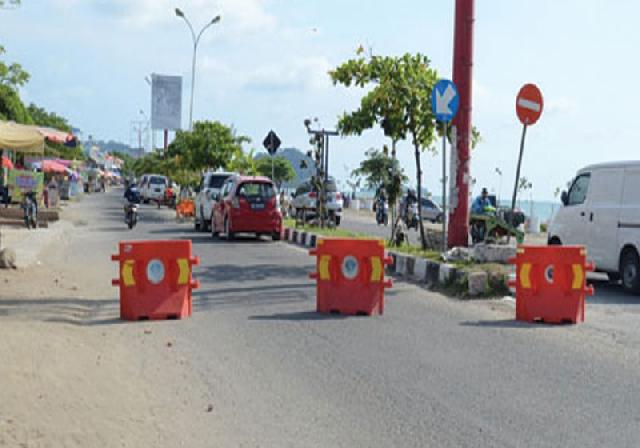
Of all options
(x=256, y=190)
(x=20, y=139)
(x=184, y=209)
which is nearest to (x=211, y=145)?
(x=184, y=209)

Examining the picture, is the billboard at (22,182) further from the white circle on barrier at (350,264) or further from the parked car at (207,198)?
the white circle on barrier at (350,264)

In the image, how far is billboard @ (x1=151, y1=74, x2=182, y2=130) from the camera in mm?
63156

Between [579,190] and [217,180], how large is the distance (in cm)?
1725

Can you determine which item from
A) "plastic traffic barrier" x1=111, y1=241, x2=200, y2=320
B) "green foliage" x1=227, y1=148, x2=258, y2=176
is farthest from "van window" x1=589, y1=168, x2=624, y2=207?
"green foliage" x1=227, y1=148, x2=258, y2=176

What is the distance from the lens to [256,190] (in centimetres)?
2514

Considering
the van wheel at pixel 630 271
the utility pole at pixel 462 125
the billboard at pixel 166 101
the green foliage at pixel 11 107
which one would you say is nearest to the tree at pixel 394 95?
the utility pole at pixel 462 125

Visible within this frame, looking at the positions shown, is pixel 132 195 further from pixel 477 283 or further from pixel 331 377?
pixel 331 377

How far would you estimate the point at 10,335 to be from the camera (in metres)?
8.90

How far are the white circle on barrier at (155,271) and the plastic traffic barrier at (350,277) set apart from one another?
1.90 metres

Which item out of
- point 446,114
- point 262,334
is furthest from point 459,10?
point 262,334

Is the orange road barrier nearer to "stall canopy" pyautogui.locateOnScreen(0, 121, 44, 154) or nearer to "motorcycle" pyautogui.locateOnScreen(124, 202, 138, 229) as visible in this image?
"motorcycle" pyautogui.locateOnScreen(124, 202, 138, 229)

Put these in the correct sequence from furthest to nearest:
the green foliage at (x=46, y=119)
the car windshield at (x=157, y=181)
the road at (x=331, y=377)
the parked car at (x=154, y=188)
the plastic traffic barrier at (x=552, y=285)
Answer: the green foliage at (x=46, y=119) → the car windshield at (x=157, y=181) → the parked car at (x=154, y=188) → the plastic traffic barrier at (x=552, y=285) → the road at (x=331, y=377)

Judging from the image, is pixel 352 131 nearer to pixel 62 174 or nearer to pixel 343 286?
pixel 343 286

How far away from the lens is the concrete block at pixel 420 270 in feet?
49.8
